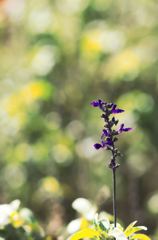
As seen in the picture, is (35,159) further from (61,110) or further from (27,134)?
(61,110)

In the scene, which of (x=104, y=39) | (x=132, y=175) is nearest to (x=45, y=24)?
(x=104, y=39)

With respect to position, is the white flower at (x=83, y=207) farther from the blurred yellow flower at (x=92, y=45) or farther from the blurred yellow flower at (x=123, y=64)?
the blurred yellow flower at (x=92, y=45)

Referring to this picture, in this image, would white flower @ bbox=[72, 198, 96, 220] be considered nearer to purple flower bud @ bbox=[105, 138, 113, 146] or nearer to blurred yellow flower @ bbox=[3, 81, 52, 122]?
purple flower bud @ bbox=[105, 138, 113, 146]

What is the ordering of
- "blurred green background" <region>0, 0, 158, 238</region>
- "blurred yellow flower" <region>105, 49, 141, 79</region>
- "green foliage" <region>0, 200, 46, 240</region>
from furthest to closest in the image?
"blurred green background" <region>0, 0, 158, 238</region> → "blurred yellow flower" <region>105, 49, 141, 79</region> → "green foliage" <region>0, 200, 46, 240</region>

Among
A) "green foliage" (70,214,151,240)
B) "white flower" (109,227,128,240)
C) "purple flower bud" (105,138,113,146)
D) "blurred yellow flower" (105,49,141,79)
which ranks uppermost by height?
"blurred yellow flower" (105,49,141,79)

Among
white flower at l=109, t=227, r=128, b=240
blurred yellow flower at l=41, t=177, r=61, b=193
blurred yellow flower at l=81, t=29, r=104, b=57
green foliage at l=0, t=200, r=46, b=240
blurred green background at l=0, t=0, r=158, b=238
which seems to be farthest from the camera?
blurred yellow flower at l=81, t=29, r=104, b=57

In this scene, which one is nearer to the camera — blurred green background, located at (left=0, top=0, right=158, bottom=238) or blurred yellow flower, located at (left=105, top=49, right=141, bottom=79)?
blurred yellow flower, located at (left=105, top=49, right=141, bottom=79)

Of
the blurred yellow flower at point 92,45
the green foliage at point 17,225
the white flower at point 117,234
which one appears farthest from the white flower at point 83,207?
the blurred yellow flower at point 92,45

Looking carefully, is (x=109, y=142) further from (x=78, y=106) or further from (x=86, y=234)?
(x=78, y=106)

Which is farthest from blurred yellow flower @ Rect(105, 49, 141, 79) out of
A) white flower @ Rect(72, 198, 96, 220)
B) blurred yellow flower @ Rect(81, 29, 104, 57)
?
white flower @ Rect(72, 198, 96, 220)

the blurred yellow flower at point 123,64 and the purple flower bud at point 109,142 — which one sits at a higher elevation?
the blurred yellow flower at point 123,64
